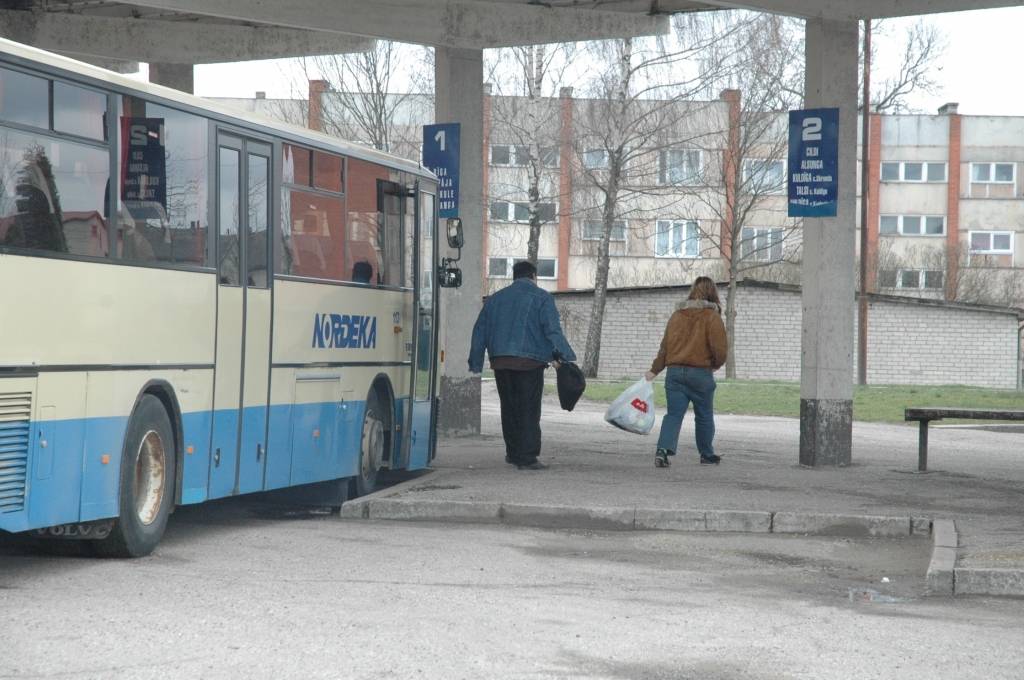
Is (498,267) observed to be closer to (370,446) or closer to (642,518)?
(370,446)

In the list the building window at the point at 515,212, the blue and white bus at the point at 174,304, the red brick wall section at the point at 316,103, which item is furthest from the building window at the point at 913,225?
the blue and white bus at the point at 174,304

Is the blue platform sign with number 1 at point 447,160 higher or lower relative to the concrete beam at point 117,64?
lower

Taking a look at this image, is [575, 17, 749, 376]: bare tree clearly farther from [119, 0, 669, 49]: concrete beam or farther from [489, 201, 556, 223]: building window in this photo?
[119, 0, 669, 49]: concrete beam

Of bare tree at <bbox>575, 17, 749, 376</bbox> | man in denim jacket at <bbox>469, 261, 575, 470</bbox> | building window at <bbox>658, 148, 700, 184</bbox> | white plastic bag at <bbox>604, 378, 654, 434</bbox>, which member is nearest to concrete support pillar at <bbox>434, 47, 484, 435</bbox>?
white plastic bag at <bbox>604, 378, 654, 434</bbox>

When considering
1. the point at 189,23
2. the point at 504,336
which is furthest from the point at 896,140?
the point at 504,336

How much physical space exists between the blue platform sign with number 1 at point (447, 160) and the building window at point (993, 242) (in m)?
61.0

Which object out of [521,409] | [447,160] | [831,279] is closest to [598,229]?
[447,160]

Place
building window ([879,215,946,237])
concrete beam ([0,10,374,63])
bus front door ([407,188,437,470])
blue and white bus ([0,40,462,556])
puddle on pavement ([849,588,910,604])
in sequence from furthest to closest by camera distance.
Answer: building window ([879,215,946,237])
concrete beam ([0,10,374,63])
bus front door ([407,188,437,470])
puddle on pavement ([849,588,910,604])
blue and white bus ([0,40,462,556])

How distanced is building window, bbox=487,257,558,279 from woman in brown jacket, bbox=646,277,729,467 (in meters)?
52.9

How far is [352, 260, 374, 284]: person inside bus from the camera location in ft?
45.0

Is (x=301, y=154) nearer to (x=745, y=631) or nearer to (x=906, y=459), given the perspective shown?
(x=745, y=631)

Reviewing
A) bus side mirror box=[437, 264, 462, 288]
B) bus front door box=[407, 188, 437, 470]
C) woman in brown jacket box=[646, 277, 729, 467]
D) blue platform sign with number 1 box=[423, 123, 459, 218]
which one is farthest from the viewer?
blue platform sign with number 1 box=[423, 123, 459, 218]

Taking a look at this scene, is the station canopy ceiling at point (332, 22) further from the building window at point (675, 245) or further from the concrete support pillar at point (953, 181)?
the concrete support pillar at point (953, 181)

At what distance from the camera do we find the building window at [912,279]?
7056cm
